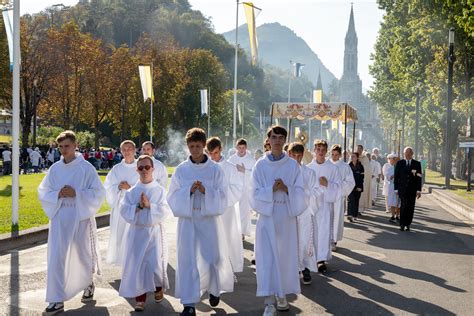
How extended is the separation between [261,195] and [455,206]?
53.9ft

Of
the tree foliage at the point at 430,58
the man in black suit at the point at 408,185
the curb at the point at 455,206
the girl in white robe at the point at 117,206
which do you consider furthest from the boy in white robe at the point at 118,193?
the tree foliage at the point at 430,58

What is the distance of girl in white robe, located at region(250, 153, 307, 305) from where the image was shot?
7.27 m

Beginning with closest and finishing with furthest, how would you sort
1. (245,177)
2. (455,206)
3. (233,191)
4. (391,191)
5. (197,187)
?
(197,187)
(233,191)
(245,177)
(391,191)
(455,206)

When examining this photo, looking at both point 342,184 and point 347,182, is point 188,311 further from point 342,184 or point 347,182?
point 347,182

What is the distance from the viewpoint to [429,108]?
41906 millimetres

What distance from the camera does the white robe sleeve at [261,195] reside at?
7277mm

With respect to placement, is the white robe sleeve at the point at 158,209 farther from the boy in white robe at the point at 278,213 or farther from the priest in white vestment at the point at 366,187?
the priest in white vestment at the point at 366,187

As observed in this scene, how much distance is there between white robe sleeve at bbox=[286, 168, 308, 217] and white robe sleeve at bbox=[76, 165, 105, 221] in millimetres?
2250

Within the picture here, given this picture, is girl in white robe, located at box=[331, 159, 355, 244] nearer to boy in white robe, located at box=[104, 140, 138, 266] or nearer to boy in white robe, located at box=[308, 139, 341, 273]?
boy in white robe, located at box=[308, 139, 341, 273]

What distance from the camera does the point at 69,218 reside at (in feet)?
24.4

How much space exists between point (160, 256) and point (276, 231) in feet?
4.58

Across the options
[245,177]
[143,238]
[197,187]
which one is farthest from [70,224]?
[245,177]

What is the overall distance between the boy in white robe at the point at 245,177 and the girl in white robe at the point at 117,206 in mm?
3065

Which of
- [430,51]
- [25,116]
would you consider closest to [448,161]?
[430,51]
